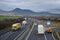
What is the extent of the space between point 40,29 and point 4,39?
686 inches

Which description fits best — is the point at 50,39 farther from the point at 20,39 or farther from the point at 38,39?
the point at 20,39

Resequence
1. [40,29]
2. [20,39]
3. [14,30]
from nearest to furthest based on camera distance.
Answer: [20,39]
[40,29]
[14,30]

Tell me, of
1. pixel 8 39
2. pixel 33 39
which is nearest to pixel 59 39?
pixel 33 39

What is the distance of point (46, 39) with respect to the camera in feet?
223

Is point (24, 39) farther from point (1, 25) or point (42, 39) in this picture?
point (1, 25)

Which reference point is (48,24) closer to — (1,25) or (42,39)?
(1,25)

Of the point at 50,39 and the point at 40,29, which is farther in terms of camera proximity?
the point at 40,29

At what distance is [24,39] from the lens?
66.2 metres

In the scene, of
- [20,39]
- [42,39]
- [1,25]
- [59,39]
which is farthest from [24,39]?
[1,25]

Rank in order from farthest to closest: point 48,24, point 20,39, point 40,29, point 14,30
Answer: point 48,24, point 14,30, point 40,29, point 20,39

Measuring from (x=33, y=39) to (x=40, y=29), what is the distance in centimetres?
1255

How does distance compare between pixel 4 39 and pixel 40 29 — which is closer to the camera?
pixel 4 39

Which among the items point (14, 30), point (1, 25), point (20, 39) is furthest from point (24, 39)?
point (1, 25)

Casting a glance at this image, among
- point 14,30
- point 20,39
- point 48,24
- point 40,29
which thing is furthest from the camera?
point 48,24
